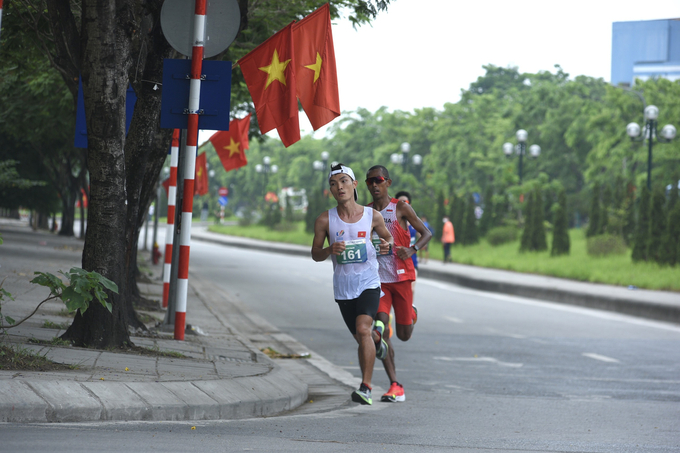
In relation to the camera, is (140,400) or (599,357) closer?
(140,400)

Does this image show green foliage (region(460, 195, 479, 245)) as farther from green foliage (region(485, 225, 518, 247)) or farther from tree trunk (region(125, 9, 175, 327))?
tree trunk (region(125, 9, 175, 327))

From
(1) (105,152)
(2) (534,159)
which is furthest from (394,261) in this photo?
(2) (534,159)

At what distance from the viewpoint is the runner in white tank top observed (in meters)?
6.85

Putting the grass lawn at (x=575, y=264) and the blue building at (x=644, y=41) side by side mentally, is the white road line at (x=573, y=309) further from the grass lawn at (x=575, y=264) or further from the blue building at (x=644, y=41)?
the blue building at (x=644, y=41)

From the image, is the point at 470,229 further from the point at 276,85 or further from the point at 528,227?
the point at 276,85

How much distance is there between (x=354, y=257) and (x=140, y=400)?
1.98m

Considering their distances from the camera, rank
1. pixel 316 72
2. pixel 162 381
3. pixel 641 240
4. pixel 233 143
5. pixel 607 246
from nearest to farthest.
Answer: pixel 162 381, pixel 316 72, pixel 233 143, pixel 641 240, pixel 607 246

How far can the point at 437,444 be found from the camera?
5.40 meters

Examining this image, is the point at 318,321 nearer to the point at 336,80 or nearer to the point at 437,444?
the point at 336,80

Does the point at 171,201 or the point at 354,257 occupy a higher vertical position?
the point at 171,201

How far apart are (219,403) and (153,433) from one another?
0.98 meters

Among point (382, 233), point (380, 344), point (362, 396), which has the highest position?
point (382, 233)

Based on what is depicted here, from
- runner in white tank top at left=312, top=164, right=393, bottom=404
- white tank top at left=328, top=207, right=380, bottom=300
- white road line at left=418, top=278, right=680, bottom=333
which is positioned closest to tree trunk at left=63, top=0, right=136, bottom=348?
runner in white tank top at left=312, top=164, right=393, bottom=404

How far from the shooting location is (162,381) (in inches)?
248
